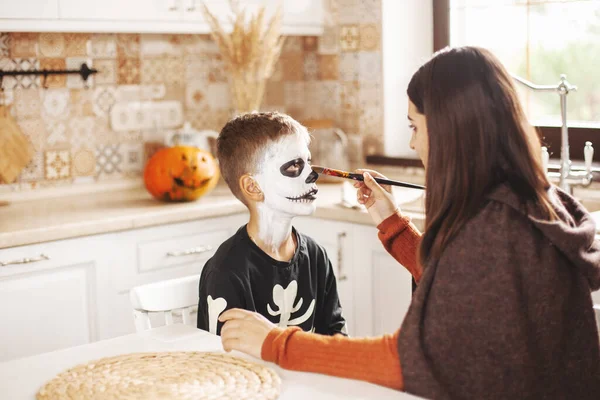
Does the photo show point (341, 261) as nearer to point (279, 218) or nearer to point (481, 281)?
point (279, 218)

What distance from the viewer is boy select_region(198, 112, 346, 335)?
1.78 metres

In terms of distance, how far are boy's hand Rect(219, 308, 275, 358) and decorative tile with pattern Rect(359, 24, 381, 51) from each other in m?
2.16

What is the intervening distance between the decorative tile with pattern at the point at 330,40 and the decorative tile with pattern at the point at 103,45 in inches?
34.6

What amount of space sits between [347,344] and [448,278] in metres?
0.18

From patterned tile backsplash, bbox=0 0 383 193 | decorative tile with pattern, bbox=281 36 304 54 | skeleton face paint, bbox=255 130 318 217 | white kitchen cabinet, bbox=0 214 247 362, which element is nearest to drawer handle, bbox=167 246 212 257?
white kitchen cabinet, bbox=0 214 247 362

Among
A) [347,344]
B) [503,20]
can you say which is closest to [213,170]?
[503,20]

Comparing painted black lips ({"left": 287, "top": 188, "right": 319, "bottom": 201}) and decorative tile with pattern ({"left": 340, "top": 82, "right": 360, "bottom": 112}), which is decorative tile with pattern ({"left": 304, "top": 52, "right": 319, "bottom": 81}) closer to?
decorative tile with pattern ({"left": 340, "top": 82, "right": 360, "bottom": 112})

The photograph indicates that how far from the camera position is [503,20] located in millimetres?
3199

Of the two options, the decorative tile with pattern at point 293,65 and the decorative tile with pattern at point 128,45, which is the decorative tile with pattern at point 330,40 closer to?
the decorative tile with pattern at point 293,65

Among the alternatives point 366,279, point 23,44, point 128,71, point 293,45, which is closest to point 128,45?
point 128,71

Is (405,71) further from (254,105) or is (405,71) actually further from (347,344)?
(347,344)

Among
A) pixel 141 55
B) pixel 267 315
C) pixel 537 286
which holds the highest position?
pixel 141 55

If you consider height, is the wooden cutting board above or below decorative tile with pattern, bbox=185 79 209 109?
below

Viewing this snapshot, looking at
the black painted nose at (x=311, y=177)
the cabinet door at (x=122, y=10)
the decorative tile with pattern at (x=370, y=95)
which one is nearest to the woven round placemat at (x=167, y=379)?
the black painted nose at (x=311, y=177)
